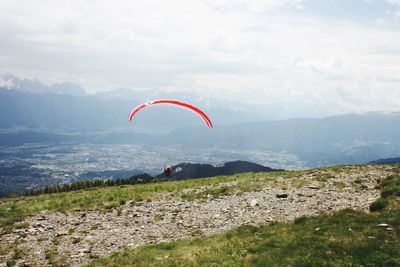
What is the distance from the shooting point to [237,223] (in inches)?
973

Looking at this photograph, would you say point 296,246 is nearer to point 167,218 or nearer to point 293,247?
point 293,247

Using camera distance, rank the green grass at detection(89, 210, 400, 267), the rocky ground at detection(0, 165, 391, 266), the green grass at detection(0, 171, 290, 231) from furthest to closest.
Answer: the green grass at detection(0, 171, 290, 231)
the rocky ground at detection(0, 165, 391, 266)
the green grass at detection(89, 210, 400, 267)

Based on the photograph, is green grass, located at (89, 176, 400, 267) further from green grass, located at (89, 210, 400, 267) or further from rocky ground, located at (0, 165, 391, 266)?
rocky ground, located at (0, 165, 391, 266)

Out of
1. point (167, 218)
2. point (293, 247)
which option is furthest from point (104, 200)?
point (293, 247)

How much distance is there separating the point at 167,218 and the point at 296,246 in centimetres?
1094

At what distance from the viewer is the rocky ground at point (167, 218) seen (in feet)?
71.0

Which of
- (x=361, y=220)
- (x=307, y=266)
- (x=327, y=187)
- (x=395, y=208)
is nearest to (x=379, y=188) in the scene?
(x=327, y=187)

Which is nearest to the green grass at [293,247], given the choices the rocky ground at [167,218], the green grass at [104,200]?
the rocky ground at [167,218]

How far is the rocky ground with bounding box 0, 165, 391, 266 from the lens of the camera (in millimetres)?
21641

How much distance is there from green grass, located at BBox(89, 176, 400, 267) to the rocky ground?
2.06 metres

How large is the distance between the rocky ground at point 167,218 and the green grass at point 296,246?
2062mm

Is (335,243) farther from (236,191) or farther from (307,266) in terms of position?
(236,191)

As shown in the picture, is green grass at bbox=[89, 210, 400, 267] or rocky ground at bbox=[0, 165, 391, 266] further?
rocky ground at bbox=[0, 165, 391, 266]

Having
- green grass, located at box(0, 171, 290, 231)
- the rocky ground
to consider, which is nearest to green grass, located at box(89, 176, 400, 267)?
the rocky ground
